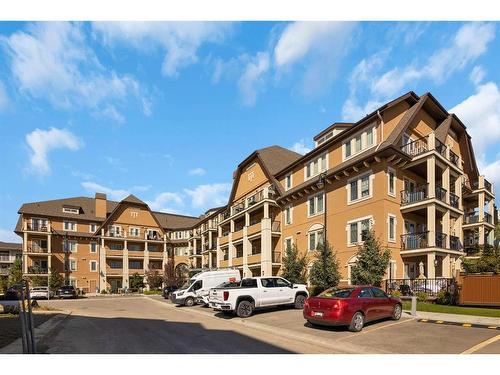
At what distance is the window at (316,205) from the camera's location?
32138 mm

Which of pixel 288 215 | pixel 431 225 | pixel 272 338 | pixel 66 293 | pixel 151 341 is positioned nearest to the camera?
pixel 151 341

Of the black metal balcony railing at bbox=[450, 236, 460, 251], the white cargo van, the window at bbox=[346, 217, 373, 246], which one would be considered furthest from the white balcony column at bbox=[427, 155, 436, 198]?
the white cargo van

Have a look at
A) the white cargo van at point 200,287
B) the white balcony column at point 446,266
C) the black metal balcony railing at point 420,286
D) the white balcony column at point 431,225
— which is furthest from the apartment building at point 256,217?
the white balcony column at point 446,266

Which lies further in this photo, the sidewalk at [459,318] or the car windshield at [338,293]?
the sidewalk at [459,318]

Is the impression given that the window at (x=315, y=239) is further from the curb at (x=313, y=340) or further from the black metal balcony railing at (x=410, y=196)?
the curb at (x=313, y=340)

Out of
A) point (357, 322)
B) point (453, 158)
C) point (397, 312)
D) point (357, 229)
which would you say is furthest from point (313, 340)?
point (453, 158)

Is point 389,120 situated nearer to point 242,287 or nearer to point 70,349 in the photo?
point 242,287

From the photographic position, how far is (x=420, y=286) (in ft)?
76.7

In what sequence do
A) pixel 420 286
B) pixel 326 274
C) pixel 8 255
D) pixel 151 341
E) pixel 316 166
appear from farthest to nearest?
1. pixel 8 255
2. pixel 316 166
3. pixel 326 274
4. pixel 420 286
5. pixel 151 341

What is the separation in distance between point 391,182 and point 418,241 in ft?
13.9

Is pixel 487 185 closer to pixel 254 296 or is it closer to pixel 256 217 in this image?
pixel 256 217

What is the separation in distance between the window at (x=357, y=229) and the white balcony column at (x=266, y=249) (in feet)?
35.9

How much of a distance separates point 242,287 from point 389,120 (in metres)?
15.7

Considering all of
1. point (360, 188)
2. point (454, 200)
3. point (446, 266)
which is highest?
point (360, 188)
